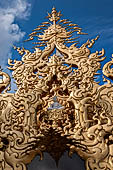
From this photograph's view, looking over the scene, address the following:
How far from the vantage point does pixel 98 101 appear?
3197mm

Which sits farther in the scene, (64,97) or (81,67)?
(81,67)

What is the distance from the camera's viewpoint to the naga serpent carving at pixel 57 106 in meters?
2.69

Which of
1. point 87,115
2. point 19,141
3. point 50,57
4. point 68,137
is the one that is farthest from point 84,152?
point 50,57

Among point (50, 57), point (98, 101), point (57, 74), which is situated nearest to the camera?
point (98, 101)

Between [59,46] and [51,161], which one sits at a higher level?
[59,46]

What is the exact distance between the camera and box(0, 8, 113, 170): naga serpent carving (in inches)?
106

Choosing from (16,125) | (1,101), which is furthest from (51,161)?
(1,101)

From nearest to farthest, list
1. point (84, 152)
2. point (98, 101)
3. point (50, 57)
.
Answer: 1. point (84, 152)
2. point (98, 101)
3. point (50, 57)

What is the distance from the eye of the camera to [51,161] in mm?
2701

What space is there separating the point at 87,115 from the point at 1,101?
1069 mm

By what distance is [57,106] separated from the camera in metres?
3.34

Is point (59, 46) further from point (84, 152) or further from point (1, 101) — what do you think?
point (84, 152)

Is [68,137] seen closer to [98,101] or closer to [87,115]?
[87,115]

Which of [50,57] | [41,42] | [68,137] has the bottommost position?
[68,137]
